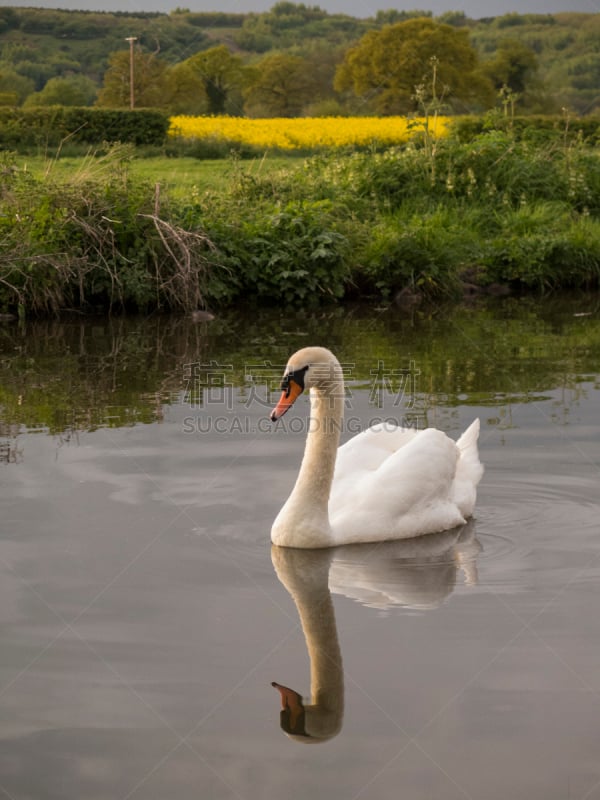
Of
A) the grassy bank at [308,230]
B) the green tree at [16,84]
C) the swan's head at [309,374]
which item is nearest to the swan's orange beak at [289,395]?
the swan's head at [309,374]

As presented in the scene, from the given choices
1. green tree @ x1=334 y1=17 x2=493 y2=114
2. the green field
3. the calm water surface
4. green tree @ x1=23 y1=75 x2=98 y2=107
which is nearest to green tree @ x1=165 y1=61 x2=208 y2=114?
green tree @ x1=23 y1=75 x2=98 y2=107

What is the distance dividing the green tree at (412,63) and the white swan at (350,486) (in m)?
65.2

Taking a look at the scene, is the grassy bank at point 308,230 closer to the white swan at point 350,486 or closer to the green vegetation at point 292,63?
the white swan at point 350,486

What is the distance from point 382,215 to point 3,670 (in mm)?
15739

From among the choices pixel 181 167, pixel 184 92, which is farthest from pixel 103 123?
pixel 184 92

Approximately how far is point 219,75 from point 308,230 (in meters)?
55.1

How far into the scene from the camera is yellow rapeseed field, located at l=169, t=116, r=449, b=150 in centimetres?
4141

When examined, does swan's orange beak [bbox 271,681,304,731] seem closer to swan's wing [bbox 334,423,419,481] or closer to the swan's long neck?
the swan's long neck

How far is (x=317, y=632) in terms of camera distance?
21.3 feet

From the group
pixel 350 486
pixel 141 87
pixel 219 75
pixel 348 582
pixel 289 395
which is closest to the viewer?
pixel 348 582

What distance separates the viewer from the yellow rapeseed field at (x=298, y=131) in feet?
136

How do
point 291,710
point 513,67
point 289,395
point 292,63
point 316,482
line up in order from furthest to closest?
point 513,67 → point 292,63 → point 316,482 → point 289,395 → point 291,710

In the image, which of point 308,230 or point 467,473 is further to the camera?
point 308,230

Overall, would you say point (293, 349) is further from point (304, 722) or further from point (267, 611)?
point (304, 722)
